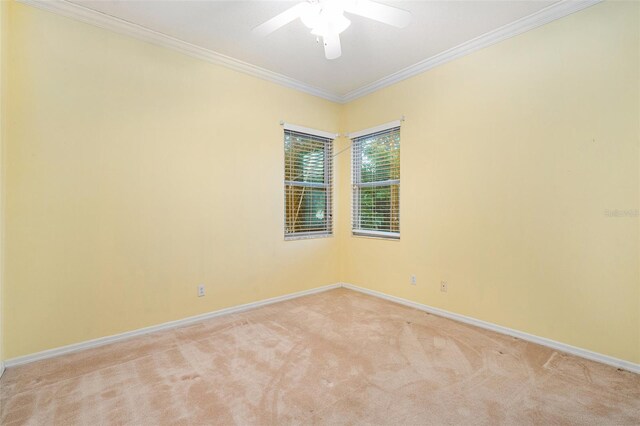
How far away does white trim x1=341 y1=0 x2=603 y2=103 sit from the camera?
7.63ft

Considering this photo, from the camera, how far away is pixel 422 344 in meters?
2.50

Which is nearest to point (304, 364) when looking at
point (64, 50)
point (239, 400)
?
point (239, 400)

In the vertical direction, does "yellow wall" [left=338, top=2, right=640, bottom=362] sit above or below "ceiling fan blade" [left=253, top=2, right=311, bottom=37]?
below

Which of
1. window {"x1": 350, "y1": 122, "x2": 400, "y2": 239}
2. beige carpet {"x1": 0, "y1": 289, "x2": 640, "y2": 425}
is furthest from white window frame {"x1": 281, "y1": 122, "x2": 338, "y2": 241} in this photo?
beige carpet {"x1": 0, "y1": 289, "x2": 640, "y2": 425}

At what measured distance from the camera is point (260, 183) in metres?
3.50

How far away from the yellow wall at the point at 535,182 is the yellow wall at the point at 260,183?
0.5 inches

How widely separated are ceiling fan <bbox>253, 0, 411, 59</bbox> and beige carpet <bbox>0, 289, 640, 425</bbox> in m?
2.35

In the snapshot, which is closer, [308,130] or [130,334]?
[130,334]

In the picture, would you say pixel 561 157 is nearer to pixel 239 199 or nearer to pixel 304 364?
pixel 304 364

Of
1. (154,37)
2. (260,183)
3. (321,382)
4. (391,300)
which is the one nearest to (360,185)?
(260,183)

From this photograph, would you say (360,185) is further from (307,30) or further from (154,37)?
(154,37)

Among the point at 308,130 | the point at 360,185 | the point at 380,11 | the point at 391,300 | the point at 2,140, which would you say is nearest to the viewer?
the point at 380,11

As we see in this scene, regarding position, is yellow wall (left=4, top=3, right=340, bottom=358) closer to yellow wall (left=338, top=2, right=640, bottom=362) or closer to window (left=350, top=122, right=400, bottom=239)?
window (left=350, top=122, right=400, bottom=239)

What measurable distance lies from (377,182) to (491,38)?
1.88 meters
